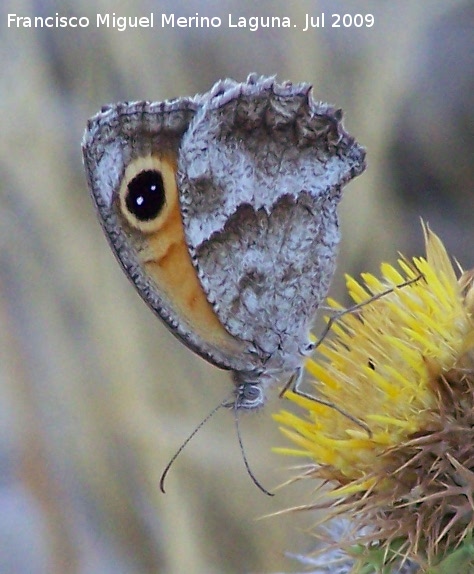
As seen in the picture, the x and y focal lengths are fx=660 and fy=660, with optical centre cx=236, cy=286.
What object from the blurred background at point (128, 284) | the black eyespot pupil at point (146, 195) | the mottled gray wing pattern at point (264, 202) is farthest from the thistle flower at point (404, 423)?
the blurred background at point (128, 284)

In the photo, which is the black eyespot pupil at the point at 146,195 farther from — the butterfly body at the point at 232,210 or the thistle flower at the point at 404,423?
the thistle flower at the point at 404,423

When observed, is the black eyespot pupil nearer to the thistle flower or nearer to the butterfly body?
the butterfly body

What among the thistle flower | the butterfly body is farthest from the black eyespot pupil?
the thistle flower

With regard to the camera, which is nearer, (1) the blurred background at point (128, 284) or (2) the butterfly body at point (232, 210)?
(2) the butterfly body at point (232, 210)

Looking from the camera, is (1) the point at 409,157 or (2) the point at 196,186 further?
(1) the point at 409,157

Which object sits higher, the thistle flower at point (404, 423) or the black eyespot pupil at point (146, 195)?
the black eyespot pupil at point (146, 195)

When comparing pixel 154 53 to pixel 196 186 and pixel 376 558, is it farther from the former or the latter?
pixel 376 558

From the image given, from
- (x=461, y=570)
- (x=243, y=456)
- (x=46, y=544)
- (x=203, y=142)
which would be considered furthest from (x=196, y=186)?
(x=46, y=544)

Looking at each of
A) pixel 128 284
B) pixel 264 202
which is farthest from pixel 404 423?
pixel 128 284
